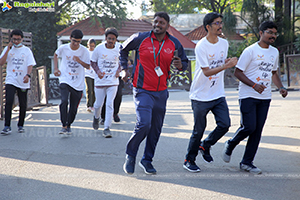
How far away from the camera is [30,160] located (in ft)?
17.4

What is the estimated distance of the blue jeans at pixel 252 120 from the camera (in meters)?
4.50

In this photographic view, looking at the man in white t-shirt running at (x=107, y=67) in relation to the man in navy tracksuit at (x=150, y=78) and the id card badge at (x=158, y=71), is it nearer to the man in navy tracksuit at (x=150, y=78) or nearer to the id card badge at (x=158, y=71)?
the man in navy tracksuit at (x=150, y=78)

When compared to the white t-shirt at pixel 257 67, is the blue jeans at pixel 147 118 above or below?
below

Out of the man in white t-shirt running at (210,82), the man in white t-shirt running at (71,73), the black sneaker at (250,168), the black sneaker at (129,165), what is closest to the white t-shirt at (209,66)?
the man in white t-shirt running at (210,82)

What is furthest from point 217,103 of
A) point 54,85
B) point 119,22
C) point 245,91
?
point 119,22

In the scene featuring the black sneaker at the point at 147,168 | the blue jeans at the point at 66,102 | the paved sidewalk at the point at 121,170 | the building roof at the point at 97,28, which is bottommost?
the paved sidewalk at the point at 121,170

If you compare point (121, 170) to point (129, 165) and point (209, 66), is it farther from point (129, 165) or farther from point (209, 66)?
point (209, 66)

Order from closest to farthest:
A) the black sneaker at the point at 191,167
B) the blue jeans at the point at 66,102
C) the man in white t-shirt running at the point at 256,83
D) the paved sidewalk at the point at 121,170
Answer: the paved sidewalk at the point at 121,170 → the man in white t-shirt running at the point at 256,83 → the black sneaker at the point at 191,167 → the blue jeans at the point at 66,102

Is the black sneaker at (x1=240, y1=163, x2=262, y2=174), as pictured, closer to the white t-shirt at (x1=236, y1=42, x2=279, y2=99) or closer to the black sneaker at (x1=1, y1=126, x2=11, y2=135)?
the white t-shirt at (x1=236, y1=42, x2=279, y2=99)

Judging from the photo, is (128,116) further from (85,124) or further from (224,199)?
(224,199)

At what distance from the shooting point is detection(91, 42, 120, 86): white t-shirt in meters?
7.16

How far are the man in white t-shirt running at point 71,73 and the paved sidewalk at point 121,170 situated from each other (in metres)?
0.47

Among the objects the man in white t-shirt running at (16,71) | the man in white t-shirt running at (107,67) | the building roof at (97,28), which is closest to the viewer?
the man in white t-shirt running at (107,67)

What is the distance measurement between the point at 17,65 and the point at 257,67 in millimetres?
4719
